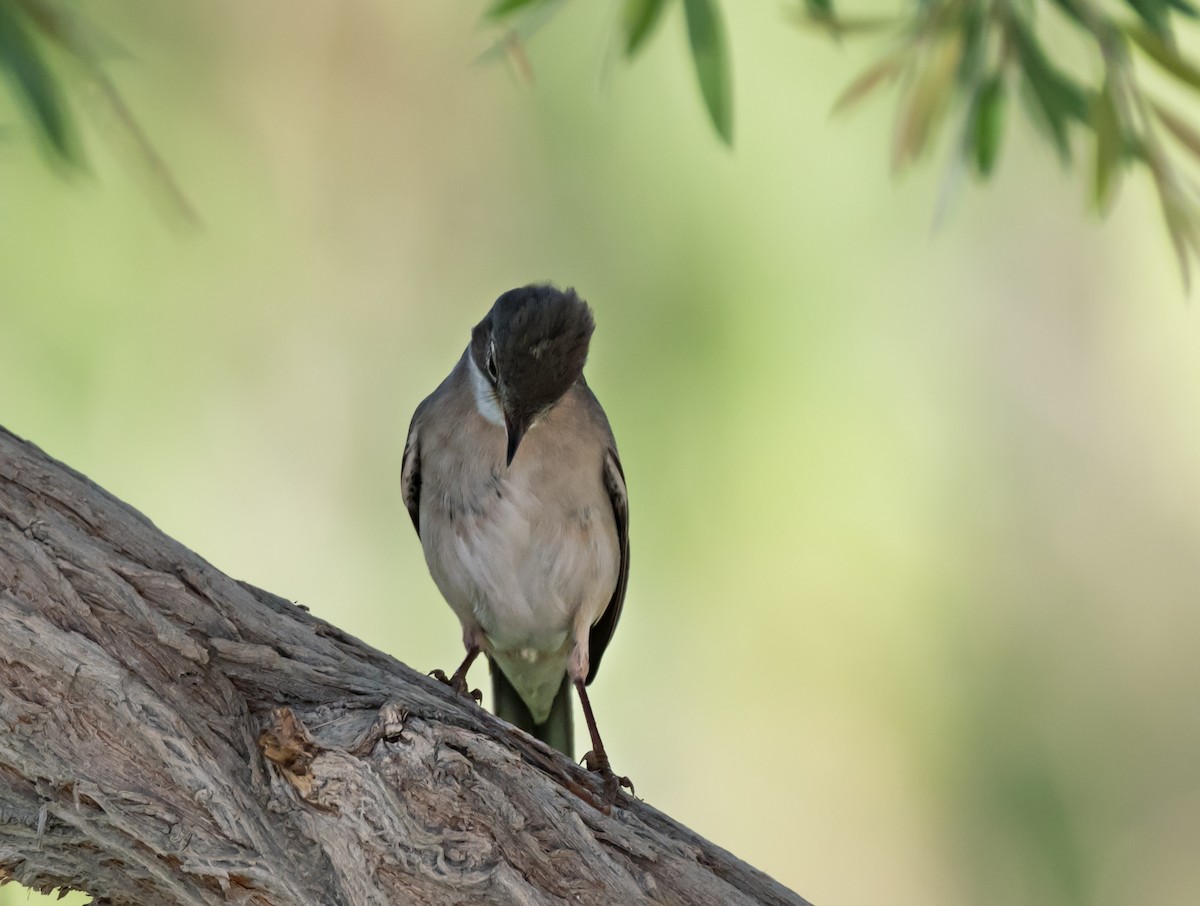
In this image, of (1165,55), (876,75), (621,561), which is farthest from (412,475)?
(1165,55)

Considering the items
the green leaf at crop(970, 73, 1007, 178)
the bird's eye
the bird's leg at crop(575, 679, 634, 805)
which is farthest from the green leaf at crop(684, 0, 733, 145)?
the bird's leg at crop(575, 679, 634, 805)

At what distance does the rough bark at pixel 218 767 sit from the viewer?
6.17ft

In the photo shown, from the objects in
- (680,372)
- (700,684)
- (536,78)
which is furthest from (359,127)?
(700,684)

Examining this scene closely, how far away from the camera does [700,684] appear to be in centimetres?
451

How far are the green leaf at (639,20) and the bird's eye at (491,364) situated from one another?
3.12 feet

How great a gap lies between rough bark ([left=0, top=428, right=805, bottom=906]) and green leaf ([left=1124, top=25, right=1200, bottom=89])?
2.30m

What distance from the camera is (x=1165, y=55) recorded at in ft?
10.3

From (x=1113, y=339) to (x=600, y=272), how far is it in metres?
1.96

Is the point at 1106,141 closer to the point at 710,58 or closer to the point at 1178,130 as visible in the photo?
the point at 1178,130

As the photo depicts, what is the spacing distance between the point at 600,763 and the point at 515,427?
2.40 feet

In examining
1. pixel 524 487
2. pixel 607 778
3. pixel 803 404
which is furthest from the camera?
pixel 803 404

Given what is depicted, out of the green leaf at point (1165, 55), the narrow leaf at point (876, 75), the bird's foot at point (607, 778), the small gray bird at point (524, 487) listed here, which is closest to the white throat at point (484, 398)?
the small gray bird at point (524, 487)

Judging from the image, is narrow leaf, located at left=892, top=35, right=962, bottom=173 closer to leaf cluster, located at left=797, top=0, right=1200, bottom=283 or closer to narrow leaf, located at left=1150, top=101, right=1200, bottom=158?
leaf cluster, located at left=797, top=0, right=1200, bottom=283

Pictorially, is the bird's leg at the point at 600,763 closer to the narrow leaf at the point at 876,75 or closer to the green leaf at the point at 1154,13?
the narrow leaf at the point at 876,75
